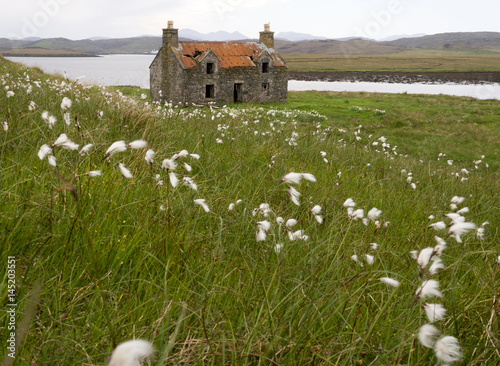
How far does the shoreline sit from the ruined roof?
6877 cm

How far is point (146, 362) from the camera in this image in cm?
199

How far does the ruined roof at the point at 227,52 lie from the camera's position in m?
37.6

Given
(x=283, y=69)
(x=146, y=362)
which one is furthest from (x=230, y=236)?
(x=283, y=69)

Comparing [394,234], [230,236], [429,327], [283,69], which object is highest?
[283,69]

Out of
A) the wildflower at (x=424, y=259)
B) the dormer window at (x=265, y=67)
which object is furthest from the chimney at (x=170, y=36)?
the wildflower at (x=424, y=259)

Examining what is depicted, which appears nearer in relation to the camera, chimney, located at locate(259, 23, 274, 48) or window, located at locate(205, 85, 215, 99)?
window, located at locate(205, 85, 215, 99)

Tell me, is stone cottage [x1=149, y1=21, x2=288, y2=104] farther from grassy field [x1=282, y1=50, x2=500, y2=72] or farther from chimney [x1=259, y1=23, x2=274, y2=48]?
grassy field [x1=282, y1=50, x2=500, y2=72]

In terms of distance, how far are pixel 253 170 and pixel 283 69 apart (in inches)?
1474

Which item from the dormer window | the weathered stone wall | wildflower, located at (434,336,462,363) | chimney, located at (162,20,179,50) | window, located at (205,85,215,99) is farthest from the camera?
the dormer window

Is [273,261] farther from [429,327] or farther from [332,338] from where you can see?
[429,327]

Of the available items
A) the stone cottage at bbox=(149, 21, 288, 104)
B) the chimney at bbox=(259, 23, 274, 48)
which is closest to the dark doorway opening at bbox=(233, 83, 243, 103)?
the stone cottage at bbox=(149, 21, 288, 104)

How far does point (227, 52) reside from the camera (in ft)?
131

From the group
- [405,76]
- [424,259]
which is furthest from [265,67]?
[405,76]

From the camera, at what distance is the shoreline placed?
103m
